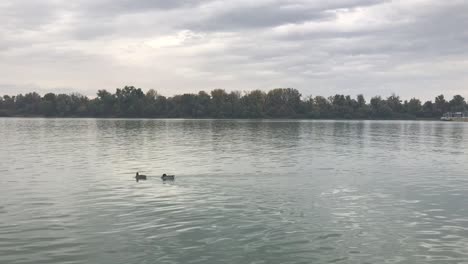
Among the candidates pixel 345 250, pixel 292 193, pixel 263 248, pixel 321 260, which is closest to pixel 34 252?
pixel 263 248

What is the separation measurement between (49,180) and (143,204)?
10340 mm

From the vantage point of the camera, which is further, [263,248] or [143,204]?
[143,204]

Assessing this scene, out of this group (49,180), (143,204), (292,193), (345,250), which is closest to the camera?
(345,250)

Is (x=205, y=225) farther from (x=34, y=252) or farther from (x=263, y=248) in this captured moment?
(x=34, y=252)

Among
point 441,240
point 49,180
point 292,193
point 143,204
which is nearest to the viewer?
point 441,240

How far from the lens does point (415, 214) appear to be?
20234 millimetres

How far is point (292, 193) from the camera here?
24.9m

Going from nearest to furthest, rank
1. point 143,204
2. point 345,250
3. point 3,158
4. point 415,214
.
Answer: point 345,250, point 415,214, point 143,204, point 3,158

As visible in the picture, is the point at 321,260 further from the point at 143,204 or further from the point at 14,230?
the point at 14,230

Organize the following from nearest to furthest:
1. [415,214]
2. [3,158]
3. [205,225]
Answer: [205,225] → [415,214] → [3,158]

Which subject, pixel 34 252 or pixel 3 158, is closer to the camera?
pixel 34 252

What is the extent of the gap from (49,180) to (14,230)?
1206 cm

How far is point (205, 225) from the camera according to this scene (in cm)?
1794

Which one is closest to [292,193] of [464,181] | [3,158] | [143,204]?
[143,204]
